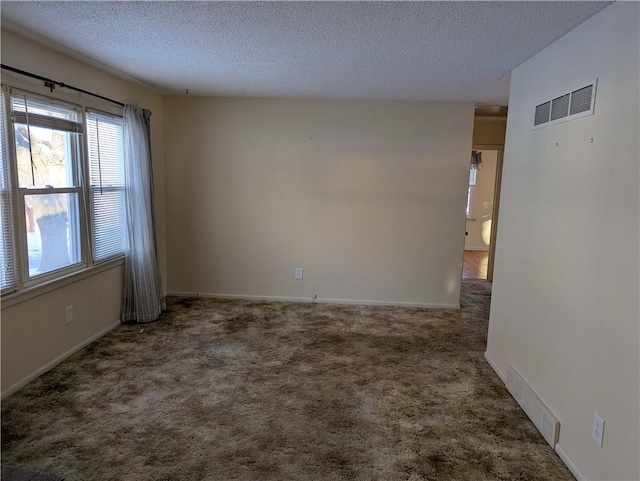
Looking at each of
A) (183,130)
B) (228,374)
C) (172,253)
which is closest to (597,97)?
(228,374)

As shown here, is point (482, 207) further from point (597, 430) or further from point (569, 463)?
point (597, 430)

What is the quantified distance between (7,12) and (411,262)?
402 cm

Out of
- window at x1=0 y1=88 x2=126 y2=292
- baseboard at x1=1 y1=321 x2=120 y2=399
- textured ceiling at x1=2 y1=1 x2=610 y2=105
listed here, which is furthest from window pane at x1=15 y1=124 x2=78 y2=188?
baseboard at x1=1 y1=321 x2=120 y2=399

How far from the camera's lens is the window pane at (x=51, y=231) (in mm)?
2812

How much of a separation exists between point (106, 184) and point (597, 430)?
386 centimetres

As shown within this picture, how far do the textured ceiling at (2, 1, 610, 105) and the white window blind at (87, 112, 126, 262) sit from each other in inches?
19.6

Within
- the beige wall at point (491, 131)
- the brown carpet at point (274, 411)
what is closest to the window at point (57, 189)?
the brown carpet at point (274, 411)

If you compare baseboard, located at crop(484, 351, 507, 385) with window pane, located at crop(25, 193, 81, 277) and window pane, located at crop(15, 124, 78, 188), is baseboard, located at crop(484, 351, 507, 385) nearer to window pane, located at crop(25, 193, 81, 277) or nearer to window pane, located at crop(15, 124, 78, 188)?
window pane, located at crop(25, 193, 81, 277)

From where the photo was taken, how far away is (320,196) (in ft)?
15.4

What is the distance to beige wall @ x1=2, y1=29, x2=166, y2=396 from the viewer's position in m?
2.60

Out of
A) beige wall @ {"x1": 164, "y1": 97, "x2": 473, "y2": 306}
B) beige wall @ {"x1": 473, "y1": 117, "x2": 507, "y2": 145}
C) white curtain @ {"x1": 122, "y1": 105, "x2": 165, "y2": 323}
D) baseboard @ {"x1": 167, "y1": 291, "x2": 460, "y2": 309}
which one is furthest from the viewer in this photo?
beige wall @ {"x1": 473, "y1": 117, "x2": 507, "y2": 145}

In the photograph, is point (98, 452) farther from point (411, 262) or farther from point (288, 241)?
point (411, 262)

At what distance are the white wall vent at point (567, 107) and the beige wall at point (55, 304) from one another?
3.29 metres

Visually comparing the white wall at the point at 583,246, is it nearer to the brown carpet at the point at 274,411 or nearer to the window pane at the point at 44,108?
the brown carpet at the point at 274,411
